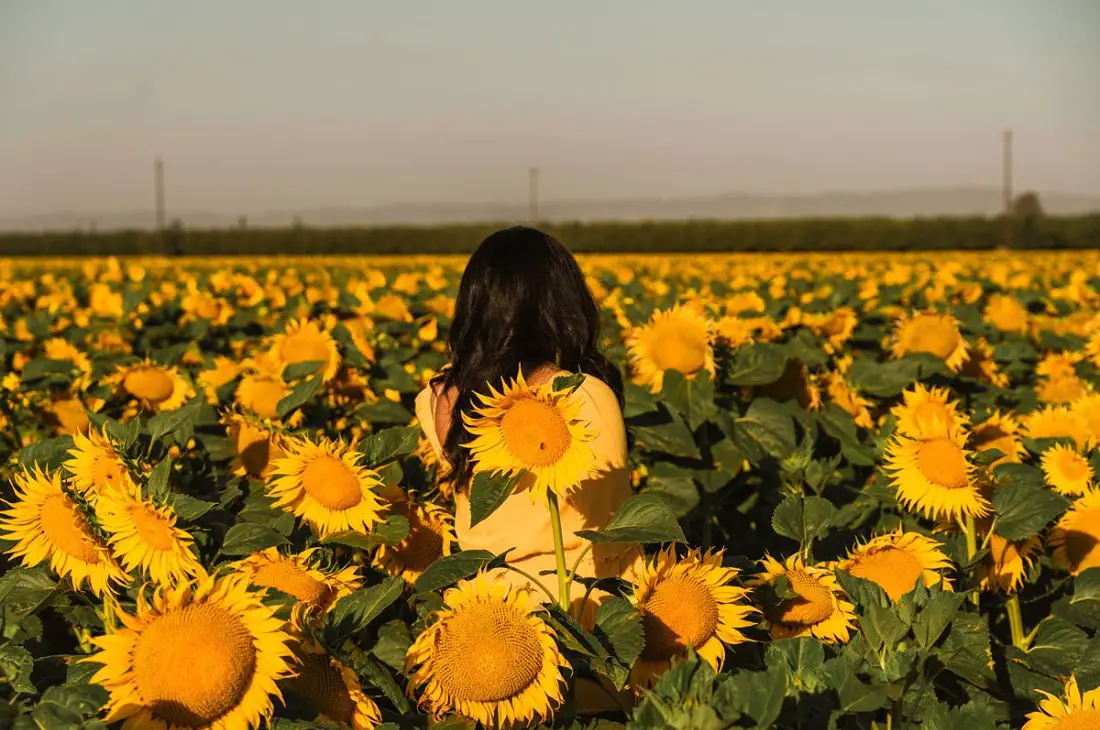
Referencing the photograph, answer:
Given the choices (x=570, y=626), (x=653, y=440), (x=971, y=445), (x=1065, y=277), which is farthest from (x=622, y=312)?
(x=1065, y=277)

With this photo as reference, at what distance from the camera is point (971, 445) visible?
9.84 ft

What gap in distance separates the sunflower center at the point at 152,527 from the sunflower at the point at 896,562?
3.88 ft

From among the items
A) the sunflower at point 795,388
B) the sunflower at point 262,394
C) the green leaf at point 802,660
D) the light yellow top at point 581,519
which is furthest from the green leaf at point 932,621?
the sunflower at point 795,388

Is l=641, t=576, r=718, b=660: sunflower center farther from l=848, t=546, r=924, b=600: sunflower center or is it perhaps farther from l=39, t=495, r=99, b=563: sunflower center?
l=39, t=495, r=99, b=563: sunflower center

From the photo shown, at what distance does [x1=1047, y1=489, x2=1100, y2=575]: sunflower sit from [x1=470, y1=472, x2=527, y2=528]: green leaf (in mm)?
1535

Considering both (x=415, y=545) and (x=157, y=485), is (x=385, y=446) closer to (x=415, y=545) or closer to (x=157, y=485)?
(x=415, y=545)

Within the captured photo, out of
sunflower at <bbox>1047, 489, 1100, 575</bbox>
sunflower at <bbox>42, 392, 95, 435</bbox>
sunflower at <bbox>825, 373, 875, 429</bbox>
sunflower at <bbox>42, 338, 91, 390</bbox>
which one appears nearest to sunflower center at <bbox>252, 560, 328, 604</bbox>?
sunflower at <bbox>1047, 489, 1100, 575</bbox>

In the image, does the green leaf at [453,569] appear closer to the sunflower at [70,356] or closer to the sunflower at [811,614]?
the sunflower at [811,614]

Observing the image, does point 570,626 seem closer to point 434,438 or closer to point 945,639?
point 945,639

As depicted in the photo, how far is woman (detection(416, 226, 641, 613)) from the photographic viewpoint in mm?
2352

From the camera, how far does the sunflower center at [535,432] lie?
1.73 meters

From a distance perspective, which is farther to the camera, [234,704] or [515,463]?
[515,463]

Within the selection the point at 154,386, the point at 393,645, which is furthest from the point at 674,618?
the point at 154,386

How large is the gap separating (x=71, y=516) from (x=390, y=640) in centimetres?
57
